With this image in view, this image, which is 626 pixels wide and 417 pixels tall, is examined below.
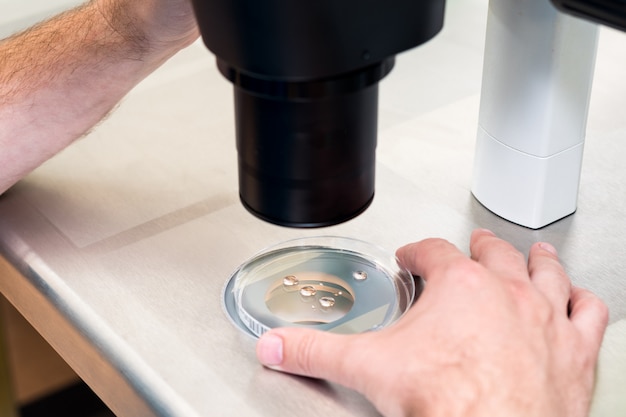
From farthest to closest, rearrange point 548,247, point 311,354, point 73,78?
point 73,78 → point 548,247 → point 311,354

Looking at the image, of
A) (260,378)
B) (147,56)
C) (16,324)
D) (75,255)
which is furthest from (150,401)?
(16,324)

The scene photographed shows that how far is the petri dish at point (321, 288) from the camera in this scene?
2.18 feet

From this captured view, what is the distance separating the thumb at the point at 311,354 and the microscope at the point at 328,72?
0.29 feet

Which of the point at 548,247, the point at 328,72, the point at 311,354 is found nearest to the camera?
the point at 328,72

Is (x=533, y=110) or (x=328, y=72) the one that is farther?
(x=533, y=110)

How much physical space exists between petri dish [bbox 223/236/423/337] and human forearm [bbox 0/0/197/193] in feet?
0.72

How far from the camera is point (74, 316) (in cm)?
69

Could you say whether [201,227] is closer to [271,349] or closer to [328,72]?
[271,349]

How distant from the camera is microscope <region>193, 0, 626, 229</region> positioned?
48 cm

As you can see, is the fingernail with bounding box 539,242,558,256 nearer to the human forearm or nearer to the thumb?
the thumb

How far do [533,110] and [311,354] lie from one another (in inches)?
10.7

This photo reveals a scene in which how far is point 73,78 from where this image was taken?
0.83 metres

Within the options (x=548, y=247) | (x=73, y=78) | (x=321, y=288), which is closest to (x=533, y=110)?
(x=548, y=247)

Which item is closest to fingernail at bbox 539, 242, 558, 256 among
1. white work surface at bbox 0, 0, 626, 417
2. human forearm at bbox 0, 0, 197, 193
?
white work surface at bbox 0, 0, 626, 417
